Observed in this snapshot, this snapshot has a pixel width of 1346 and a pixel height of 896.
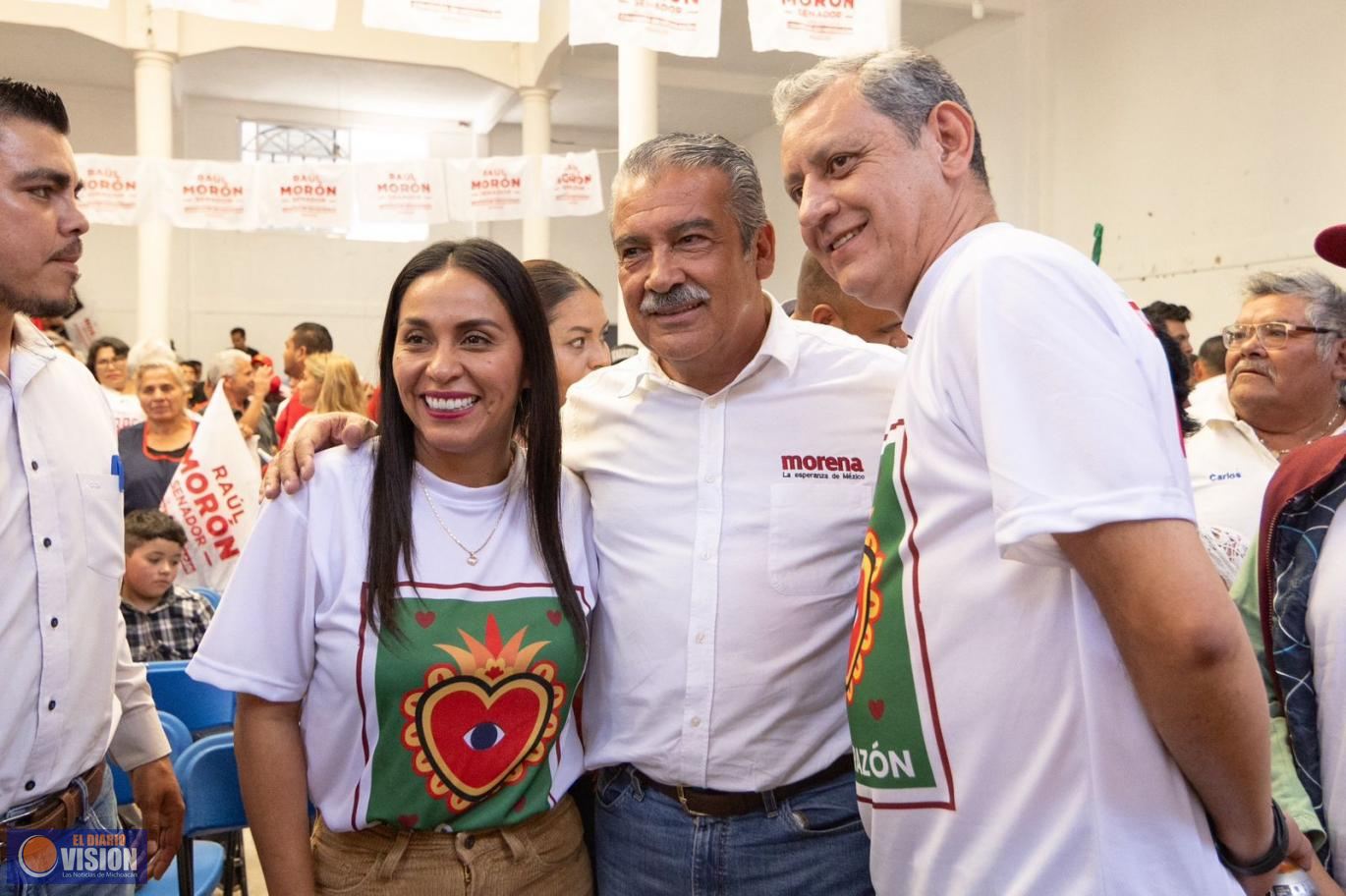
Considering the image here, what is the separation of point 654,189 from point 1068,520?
1.07 m

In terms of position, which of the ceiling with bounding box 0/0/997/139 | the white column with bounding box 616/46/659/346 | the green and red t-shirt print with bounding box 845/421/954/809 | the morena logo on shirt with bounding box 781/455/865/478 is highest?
the ceiling with bounding box 0/0/997/139

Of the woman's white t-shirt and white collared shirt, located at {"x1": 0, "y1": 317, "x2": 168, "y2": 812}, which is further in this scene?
white collared shirt, located at {"x1": 0, "y1": 317, "x2": 168, "y2": 812}

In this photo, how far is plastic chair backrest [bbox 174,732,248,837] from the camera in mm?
2277

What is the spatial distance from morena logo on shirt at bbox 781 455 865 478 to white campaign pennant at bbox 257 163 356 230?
9.31m

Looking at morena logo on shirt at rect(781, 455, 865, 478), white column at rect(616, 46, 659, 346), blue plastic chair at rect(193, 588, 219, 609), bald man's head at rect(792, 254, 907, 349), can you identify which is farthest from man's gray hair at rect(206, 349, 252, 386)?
morena logo on shirt at rect(781, 455, 865, 478)

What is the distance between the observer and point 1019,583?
1.29 m

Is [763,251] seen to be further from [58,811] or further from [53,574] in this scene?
[58,811]

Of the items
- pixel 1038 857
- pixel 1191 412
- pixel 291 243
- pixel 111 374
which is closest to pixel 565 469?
pixel 1038 857

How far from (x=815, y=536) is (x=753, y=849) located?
1.65 feet

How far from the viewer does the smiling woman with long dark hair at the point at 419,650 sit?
1734 mm

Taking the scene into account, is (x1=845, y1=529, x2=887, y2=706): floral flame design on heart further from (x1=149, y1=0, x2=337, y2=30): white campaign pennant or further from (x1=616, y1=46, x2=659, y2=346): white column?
(x1=616, y1=46, x2=659, y2=346): white column

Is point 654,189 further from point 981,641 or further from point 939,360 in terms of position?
point 981,641

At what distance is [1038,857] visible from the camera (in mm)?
1270

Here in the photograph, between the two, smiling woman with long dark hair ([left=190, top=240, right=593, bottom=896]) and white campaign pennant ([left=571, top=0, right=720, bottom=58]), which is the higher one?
white campaign pennant ([left=571, top=0, right=720, bottom=58])
